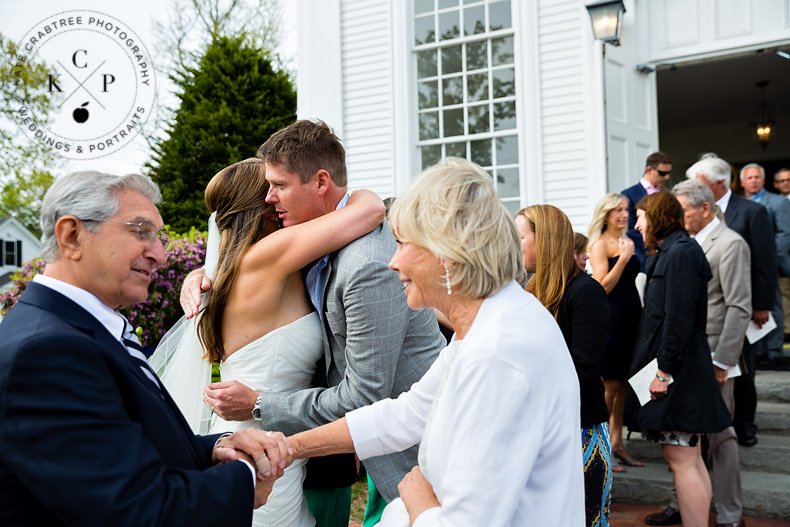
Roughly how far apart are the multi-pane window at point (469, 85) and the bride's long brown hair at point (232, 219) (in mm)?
6325

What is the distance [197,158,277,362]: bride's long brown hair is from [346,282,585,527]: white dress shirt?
1.05 meters

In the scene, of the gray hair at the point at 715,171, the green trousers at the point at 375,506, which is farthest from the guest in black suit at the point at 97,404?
the gray hair at the point at 715,171

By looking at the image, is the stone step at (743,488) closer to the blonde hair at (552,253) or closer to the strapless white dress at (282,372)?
the blonde hair at (552,253)

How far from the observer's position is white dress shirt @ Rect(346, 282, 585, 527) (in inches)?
54.7

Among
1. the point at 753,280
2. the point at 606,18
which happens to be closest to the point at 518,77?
the point at 606,18

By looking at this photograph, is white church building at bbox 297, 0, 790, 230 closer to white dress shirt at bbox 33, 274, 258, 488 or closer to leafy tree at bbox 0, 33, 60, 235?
white dress shirt at bbox 33, 274, 258, 488

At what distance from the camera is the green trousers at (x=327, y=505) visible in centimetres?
244

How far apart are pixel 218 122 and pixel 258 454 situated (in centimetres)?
1641

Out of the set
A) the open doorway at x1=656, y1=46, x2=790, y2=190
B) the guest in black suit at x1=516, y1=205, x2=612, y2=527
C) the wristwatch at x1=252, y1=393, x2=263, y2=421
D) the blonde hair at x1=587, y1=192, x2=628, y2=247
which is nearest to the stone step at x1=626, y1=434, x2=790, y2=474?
the blonde hair at x1=587, y1=192, x2=628, y2=247

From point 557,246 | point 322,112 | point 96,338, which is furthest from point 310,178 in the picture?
point 322,112

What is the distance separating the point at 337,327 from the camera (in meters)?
2.25

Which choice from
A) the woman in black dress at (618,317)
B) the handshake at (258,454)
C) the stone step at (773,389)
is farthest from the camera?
the stone step at (773,389)

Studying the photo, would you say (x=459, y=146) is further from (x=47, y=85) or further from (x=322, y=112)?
(x=47, y=85)

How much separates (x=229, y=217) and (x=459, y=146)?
275 inches
